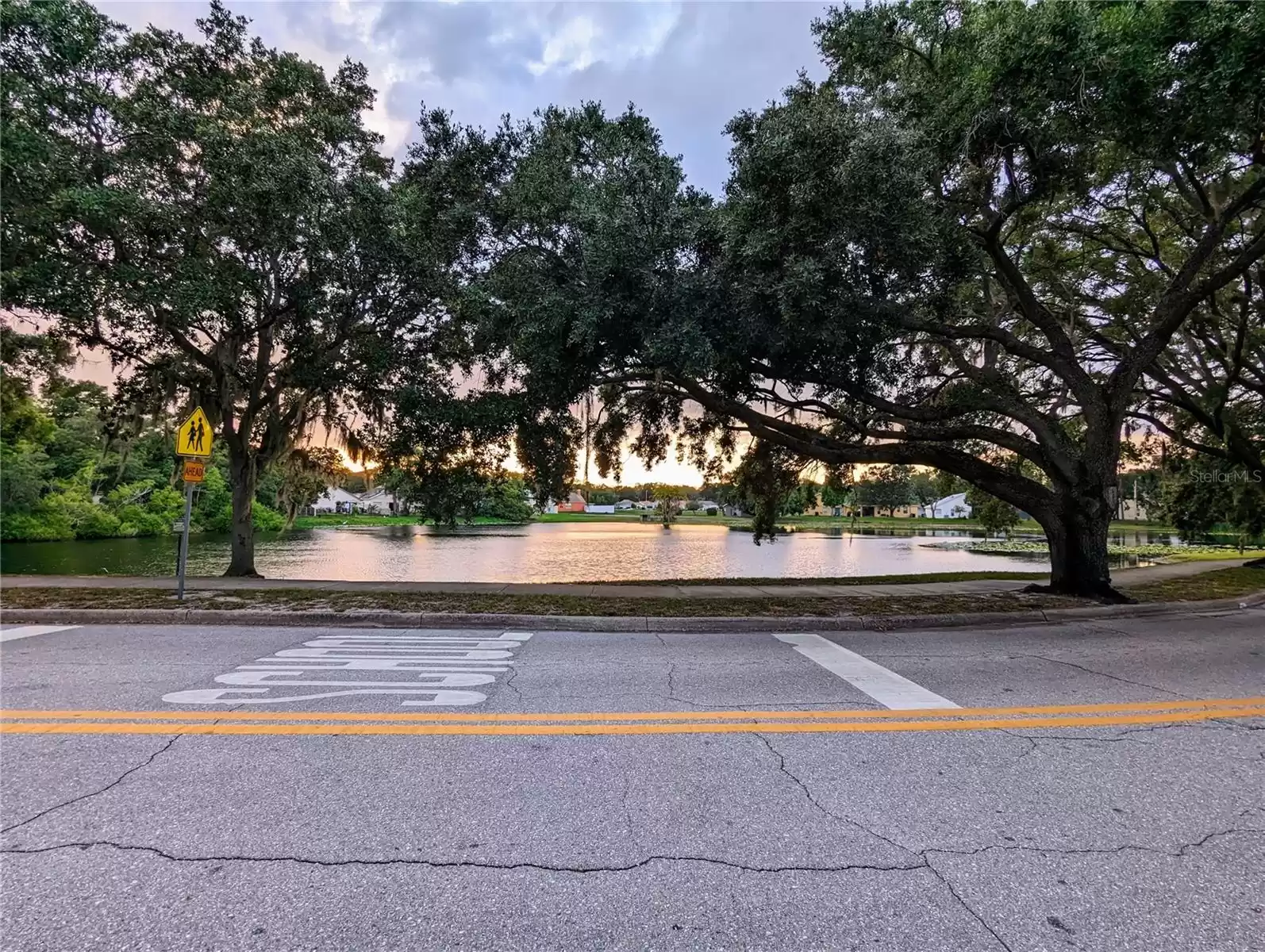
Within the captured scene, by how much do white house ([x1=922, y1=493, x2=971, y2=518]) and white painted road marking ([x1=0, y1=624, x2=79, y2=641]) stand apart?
105812 millimetres

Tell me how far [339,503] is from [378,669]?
96921 mm

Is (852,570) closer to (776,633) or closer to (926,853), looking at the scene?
(776,633)

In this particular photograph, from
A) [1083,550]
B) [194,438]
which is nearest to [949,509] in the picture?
[1083,550]

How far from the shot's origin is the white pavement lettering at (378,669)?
4.90 m

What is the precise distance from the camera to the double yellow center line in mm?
4172

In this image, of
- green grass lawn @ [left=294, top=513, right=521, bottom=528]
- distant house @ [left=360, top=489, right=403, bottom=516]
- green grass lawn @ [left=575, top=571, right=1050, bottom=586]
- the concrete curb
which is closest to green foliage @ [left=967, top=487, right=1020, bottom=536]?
green grass lawn @ [left=575, top=571, right=1050, bottom=586]

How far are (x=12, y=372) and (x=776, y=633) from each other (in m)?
18.0

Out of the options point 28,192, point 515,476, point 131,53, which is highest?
point 131,53

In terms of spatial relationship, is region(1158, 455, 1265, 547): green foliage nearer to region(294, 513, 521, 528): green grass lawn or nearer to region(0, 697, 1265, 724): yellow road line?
region(0, 697, 1265, 724): yellow road line

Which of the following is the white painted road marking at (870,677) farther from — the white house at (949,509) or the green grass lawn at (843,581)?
the white house at (949,509)

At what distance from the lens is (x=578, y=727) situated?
4.30m

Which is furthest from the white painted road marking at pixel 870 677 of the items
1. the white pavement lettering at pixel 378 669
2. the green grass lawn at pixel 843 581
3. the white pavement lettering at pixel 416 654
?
the green grass lawn at pixel 843 581

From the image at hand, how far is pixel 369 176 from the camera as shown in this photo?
11.8 m

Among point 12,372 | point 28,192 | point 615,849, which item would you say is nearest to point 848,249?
point 615,849
